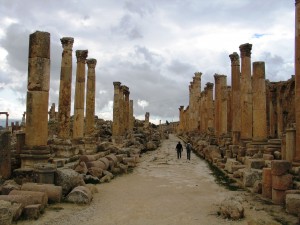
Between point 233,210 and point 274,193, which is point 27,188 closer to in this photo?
point 233,210

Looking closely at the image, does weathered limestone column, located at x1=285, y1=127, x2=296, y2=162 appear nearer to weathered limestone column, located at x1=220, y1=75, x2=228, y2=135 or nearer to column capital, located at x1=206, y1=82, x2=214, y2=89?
weathered limestone column, located at x1=220, y1=75, x2=228, y2=135

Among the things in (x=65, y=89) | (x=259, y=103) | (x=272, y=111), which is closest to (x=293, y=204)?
(x=259, y=103)

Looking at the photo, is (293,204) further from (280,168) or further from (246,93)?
(246,93)

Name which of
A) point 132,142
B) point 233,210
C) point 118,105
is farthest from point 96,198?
point 118,105

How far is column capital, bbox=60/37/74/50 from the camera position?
21016mm

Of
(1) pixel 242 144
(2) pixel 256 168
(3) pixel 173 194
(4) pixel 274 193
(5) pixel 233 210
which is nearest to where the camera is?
(5) pixel 233 210

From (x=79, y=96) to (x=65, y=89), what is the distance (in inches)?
141

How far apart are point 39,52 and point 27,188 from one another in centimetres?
556

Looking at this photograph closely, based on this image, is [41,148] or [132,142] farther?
[132,142]

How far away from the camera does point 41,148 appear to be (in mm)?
12938

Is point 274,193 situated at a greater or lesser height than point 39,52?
lesser

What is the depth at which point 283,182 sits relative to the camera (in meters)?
10.6

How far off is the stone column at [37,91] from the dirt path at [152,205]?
3202 mm

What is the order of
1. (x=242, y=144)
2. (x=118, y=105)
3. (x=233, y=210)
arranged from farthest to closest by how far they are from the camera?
(x=118, y=105)
(x=242, y=144)
(x=233, y=210)
